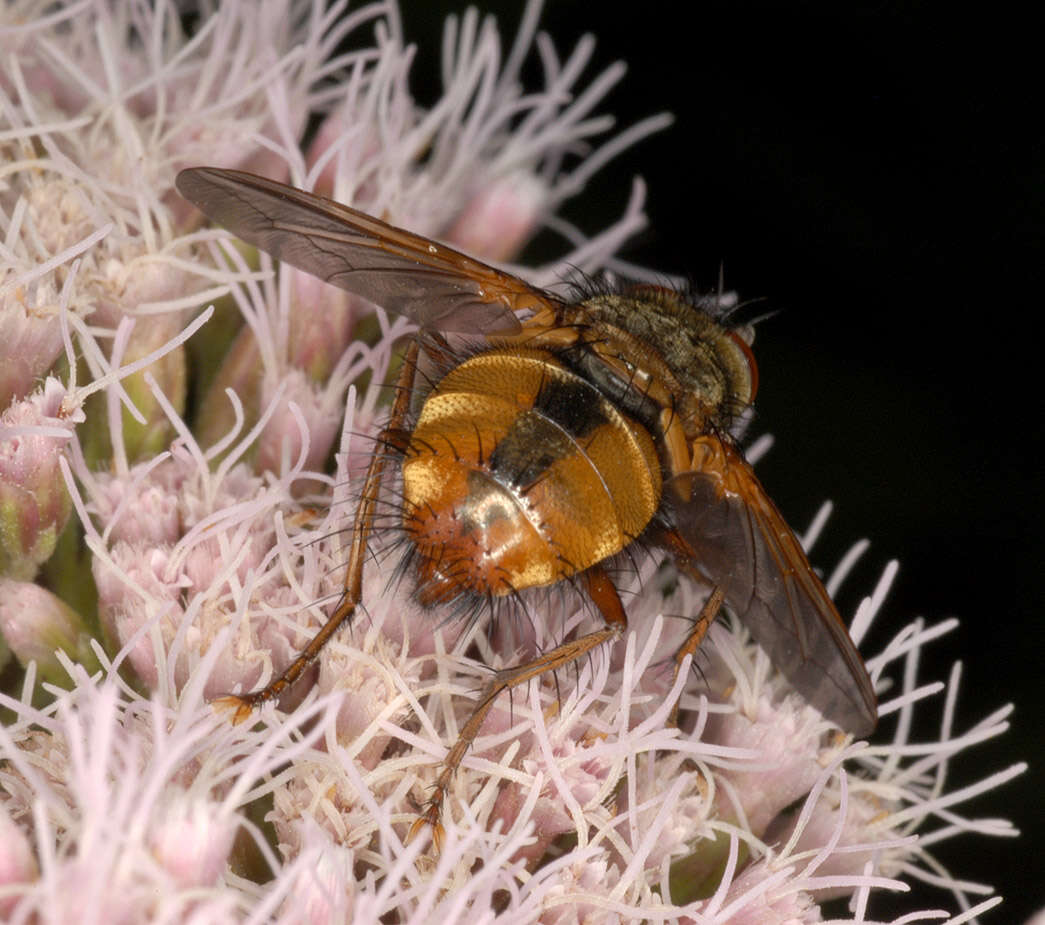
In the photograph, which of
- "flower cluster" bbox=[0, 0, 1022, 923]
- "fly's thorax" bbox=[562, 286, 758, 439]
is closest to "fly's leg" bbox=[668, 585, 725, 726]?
"flower cluster" bbox=[0, 0, 1022, 923]

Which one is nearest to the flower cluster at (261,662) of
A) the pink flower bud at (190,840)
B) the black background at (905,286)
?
the pink flower bud at (190,840)

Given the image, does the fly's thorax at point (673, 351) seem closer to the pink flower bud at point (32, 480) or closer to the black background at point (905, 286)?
the pink flower bud at point (32, 480)

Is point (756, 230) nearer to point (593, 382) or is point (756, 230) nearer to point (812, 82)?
point (812, 82)

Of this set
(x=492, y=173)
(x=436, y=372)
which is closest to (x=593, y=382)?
(x=436, y=372)

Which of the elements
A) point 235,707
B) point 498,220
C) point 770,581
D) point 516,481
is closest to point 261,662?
point 235,707

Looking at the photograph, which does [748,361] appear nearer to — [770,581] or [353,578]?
[770,581]
